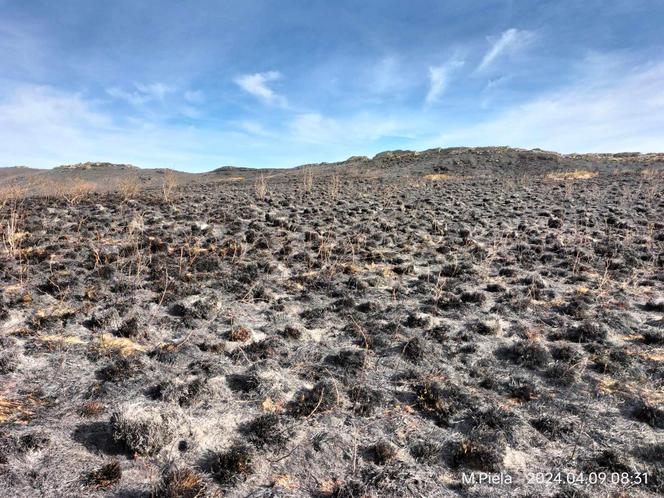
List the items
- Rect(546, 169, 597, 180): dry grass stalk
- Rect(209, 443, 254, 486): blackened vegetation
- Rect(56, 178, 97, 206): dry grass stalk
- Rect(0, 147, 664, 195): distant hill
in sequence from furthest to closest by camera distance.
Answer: Rect(0, 147, 664, 195): distant hill → Rect(546, 169, 597, 180): dry grass stalk → Rect(56, 178, 97, 206): dry grass stalk → Rect(209, 443, 254, 486): blackened vegetation

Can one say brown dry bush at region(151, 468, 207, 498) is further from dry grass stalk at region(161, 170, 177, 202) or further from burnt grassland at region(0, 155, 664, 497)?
dry grass stalk at region(161, 170, 177, 202)

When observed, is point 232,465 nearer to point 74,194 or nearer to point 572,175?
point 74,194

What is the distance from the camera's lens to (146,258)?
29.2 ft

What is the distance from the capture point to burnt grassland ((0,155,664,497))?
3.49m

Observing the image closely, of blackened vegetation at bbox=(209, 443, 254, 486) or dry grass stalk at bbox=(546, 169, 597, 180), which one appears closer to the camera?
blackened vegetation at bbox=(209, 443, 254, 486)

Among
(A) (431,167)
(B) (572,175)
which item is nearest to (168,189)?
(A) (431,167)

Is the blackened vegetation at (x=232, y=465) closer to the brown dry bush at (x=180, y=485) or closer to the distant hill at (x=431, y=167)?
the brown dry bush at (x=180, y=485)

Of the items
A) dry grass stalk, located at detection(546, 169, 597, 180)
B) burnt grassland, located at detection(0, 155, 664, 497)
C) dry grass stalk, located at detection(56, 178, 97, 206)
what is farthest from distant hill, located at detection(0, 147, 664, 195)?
burnt grassland, located at detection(0, 155, 664, 497)

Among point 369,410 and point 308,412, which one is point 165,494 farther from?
point 369,410

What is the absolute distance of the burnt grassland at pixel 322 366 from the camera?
11.4 feet

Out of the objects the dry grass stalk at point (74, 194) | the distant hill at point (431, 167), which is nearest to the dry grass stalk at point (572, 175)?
the distant hill at point (431, 167)

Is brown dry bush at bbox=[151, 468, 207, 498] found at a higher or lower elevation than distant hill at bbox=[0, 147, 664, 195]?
lower

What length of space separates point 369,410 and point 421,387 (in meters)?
0.81

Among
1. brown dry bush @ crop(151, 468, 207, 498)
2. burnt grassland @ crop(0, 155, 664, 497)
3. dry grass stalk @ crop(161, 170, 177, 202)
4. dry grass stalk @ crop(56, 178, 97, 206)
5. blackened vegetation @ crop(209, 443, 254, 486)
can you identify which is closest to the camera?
brown dry bush @ crop(151, 468, 207, 498)
